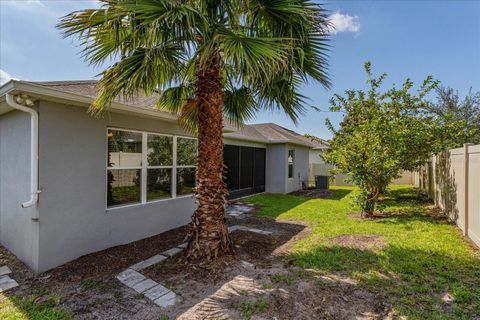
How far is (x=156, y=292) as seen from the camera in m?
3.83

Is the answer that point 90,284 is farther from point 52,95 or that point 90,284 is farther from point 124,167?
point 52,95

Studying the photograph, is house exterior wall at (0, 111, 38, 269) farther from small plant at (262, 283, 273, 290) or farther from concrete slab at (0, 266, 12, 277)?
small plant at (262, 283, 273, 290)

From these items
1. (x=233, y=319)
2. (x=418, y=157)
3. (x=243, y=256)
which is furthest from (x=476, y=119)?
(x=233, y=319)

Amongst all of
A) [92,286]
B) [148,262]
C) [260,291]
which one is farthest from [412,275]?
[92,286]

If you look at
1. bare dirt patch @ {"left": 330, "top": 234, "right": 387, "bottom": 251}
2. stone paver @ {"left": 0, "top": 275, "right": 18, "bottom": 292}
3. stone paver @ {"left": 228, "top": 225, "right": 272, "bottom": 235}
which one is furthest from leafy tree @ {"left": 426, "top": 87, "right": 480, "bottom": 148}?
stone paver @ {"left": 0, "top": 275, "right": 18, "bottom": 292}

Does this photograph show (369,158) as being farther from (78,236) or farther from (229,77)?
(78,236)

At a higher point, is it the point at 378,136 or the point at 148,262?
the point at 378,136

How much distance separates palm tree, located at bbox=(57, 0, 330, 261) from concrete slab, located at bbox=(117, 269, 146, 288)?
95 centimetres

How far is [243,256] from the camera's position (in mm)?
5145

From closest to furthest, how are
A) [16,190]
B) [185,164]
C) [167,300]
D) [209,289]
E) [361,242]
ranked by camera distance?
1. [167,300]
2. [209,289]
3. [16,190]
4. [361,242]
5. [185,164]

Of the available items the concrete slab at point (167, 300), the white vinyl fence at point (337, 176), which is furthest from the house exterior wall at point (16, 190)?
the white vinyl fence at point (337, 176)

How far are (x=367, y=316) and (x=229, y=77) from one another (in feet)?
16.6

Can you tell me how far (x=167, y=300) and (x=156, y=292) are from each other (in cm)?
32

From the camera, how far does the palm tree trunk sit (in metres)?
4.77
